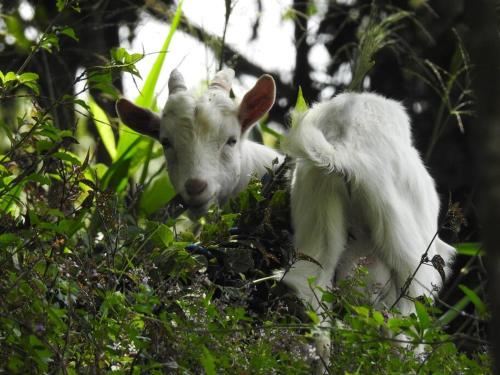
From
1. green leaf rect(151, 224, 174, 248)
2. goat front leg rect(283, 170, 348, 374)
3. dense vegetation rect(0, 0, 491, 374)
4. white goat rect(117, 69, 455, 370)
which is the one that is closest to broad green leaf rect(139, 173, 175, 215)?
dense vegetation rect(0, 0, 491, 374)

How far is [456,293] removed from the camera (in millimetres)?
6926

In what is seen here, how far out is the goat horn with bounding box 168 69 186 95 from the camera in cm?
454

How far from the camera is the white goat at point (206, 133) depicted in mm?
4246

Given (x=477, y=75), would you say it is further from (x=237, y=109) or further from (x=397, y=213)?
(x=237, y=109)

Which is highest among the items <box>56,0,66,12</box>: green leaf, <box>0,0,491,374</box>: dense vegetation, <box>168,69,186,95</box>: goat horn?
<box>56,0,66,12</box>: green leaf

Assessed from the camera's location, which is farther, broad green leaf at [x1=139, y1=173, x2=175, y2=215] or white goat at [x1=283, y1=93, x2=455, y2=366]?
broad green leaf at [x1=139, y1=173, x2=175, y2=215]

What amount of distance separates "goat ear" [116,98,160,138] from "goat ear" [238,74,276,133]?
459 millimetres

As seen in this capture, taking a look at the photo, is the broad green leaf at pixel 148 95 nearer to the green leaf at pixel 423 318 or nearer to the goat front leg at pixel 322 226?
the goat front leg at pixel 322 226

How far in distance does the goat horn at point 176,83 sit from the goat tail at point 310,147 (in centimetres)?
141

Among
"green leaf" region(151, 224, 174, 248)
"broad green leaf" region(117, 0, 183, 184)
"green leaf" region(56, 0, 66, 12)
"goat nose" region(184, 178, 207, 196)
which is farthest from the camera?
"broad green leaf" region(117, 0, 183, 184)

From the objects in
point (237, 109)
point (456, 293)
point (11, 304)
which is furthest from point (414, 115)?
point (11, 304)

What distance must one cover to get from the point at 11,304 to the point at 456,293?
530 centimetres

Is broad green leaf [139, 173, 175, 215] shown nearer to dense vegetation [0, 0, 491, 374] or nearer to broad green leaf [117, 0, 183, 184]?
broad green leaf [117, 0, 183, 184]

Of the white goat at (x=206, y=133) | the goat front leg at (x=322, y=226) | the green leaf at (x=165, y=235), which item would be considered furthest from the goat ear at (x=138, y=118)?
the green leaf at (x=165, y=235)
